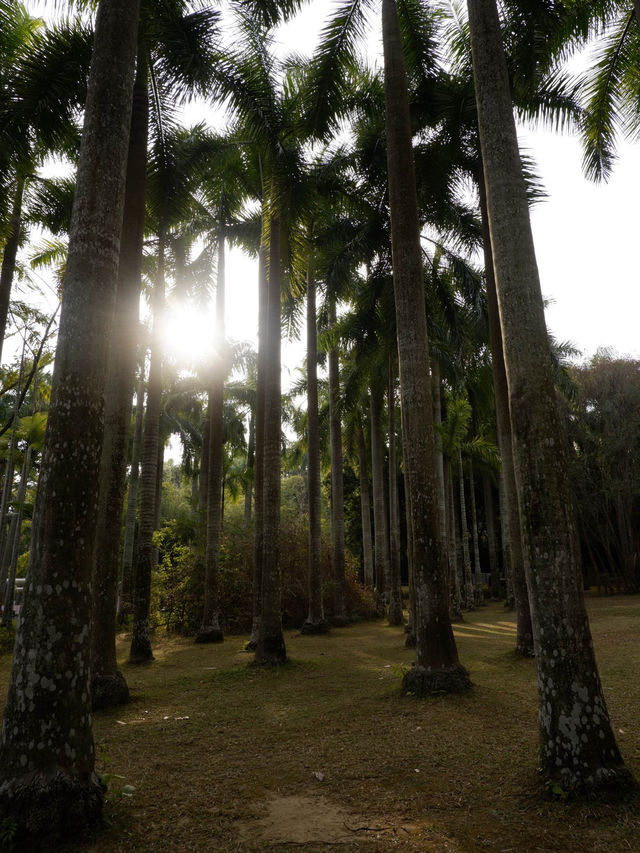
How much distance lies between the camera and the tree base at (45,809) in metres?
3.17

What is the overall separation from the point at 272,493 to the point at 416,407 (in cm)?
417

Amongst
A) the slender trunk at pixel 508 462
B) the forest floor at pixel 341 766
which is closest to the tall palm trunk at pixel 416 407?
the forest floor at pixel 341 766

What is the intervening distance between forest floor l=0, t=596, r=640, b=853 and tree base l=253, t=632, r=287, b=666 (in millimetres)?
472

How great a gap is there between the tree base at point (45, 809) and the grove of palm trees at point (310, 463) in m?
0.01

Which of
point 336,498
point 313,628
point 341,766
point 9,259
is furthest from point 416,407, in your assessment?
point 336,498

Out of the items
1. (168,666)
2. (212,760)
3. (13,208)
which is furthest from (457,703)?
(13,208)

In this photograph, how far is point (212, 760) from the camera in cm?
520

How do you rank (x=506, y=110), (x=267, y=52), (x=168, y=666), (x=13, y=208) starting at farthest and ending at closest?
(x=13, y=208) → (x=168, y=666) → (x=267, y=52) → (x=506, y=110)

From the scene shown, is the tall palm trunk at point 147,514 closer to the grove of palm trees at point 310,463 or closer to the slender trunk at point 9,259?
the grove of palm trees at point 310,463

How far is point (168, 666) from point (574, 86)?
517 inches

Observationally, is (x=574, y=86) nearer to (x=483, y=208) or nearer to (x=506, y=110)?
(x=483, y=208)

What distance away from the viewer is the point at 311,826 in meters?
3.74

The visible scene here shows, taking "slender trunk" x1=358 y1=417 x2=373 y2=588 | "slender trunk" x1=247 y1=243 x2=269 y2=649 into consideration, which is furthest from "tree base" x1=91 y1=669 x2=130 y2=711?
"slender trunk" x1=358 y1=417 x2=373 y2=588

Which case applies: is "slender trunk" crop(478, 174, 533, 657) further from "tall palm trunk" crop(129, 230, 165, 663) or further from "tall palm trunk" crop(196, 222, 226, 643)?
"tall palm trunk" crop(196, 222, 226, 643)
